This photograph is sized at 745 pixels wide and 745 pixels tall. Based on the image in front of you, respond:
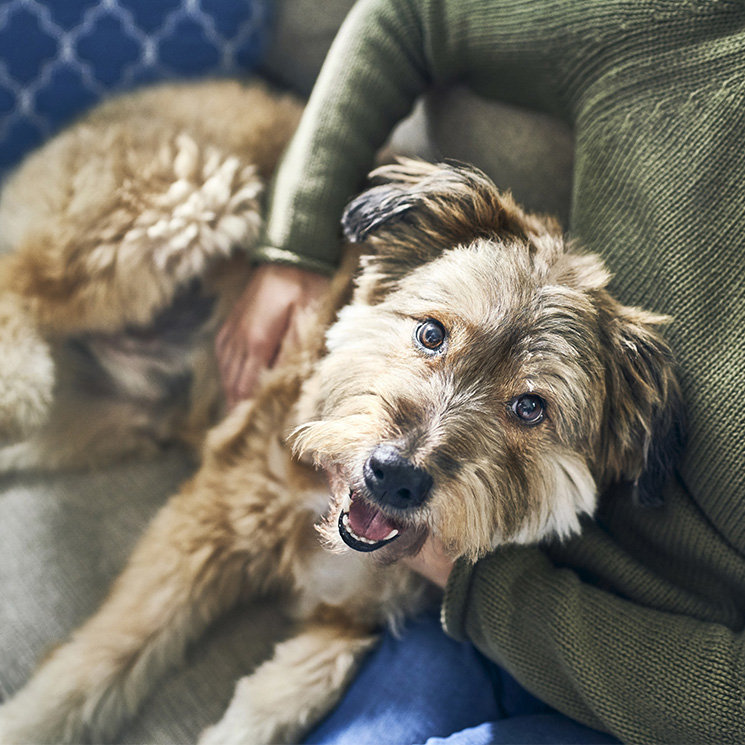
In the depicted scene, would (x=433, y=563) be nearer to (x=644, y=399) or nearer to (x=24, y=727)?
(x=644, y=399)

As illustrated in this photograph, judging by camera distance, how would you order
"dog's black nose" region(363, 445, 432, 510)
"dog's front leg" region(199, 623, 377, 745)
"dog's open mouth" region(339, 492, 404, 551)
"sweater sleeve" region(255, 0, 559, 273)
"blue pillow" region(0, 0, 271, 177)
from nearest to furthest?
"dog's black nose" region(363, 445, 432, 510) < "dog's open mouth" region(339, 492, 404, 551) < "dog's front leg" region(199, 623, 377, 745) < "sweater sleeve" region(255, 0, 559, 273) < "blue pillow" region(0, 0, 271, 177)

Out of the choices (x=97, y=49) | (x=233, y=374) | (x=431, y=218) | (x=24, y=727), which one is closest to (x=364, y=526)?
(x=431, y=218)

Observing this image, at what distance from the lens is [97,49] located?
1.97 meters

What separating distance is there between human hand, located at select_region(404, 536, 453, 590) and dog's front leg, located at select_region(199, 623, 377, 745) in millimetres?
270

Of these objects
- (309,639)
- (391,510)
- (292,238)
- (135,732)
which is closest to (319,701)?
(309,639)

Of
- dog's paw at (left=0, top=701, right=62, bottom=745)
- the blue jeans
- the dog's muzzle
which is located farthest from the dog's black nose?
dog's paw at (left=0, top=701, right=62, bottom=745)

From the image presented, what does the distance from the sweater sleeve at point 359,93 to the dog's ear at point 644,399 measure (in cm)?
70

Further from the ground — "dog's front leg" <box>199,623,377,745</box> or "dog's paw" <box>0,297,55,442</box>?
"dog's paw" <box>0,297,55,442</box>

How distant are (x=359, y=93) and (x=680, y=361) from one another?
1.03 metres

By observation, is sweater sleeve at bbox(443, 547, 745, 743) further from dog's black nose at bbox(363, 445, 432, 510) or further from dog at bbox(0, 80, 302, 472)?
dog at bbox(0, 80, 302, 472)

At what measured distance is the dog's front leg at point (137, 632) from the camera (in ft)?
4.91

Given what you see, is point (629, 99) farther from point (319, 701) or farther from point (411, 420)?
point (319, 701)

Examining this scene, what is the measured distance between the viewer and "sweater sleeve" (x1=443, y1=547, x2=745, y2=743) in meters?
1.14

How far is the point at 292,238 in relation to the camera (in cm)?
164
